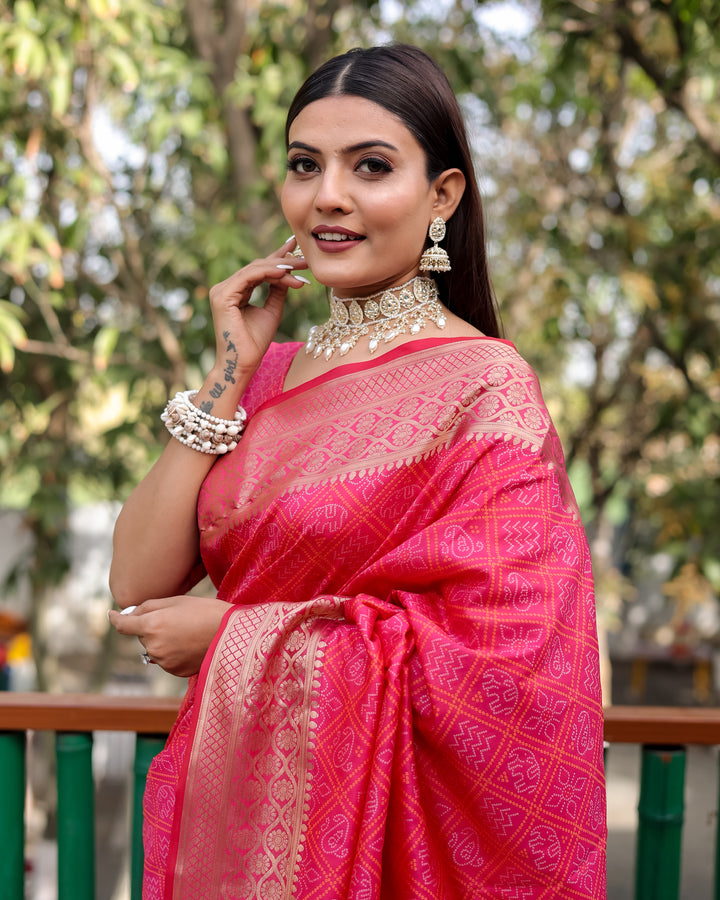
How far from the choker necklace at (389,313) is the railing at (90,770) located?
0.76m

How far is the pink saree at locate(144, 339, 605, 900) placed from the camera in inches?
43.6

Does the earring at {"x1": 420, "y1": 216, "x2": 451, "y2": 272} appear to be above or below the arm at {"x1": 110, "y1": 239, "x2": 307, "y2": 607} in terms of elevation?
above

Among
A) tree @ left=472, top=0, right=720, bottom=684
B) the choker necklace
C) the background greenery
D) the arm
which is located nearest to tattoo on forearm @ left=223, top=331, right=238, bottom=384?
the arm

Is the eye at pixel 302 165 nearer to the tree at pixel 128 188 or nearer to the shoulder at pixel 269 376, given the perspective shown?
the shoulder at pixel 269 376

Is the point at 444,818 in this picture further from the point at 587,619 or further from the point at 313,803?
the point at 587,619

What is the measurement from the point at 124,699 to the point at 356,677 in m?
0.69

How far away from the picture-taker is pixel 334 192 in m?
1.25

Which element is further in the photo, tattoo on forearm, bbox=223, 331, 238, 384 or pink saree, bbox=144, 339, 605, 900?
tattoo on forearm, bbox=223, 331, 238, 384

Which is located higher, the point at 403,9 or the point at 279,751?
the point at 403,9

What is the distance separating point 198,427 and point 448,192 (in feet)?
1.72

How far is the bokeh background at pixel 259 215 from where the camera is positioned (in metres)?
3.10

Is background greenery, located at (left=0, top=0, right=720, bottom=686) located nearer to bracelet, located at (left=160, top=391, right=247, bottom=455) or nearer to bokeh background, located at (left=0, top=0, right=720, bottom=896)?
bokeh background, located at (left=0, top=0, right=720, bottom=896)

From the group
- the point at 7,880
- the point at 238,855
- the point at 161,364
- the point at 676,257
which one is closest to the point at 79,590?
the point at 161,364

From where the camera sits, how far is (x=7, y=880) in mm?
1607
